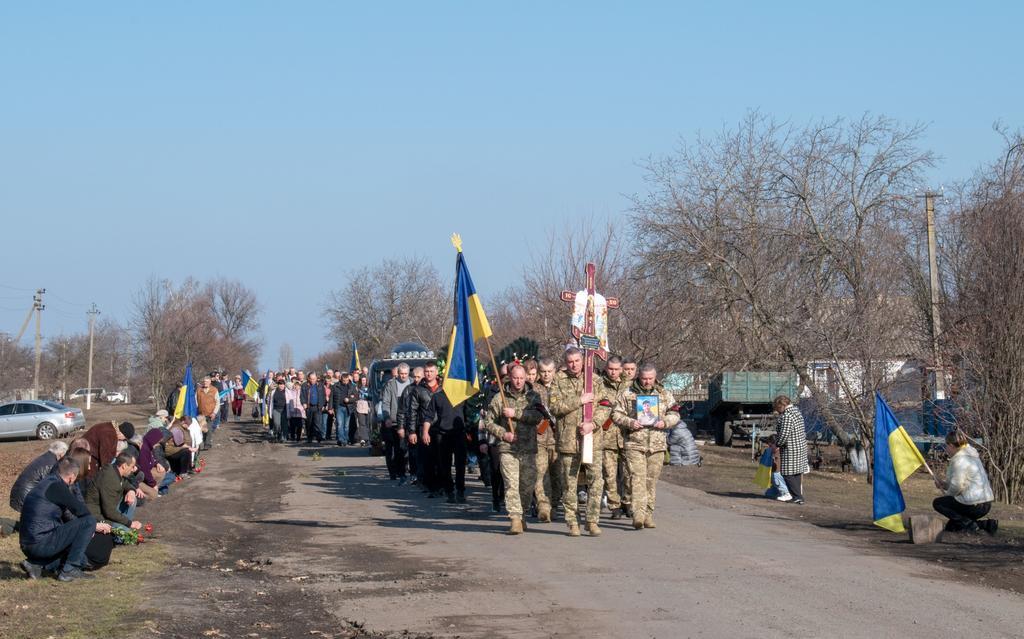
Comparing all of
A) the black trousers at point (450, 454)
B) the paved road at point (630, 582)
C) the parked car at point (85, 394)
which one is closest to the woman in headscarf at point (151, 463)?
the paved road at point (630, 582)

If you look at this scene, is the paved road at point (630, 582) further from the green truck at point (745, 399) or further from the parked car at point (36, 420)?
the parked car at point (36, 420)

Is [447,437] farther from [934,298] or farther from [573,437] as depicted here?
[934,298]

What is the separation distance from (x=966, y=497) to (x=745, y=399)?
22519 mm

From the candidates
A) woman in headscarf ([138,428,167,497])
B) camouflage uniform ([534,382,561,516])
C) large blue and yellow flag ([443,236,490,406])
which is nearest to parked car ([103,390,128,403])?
woman in headscarf ([138,428,167,497])

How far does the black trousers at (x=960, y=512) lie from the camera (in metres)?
14.3

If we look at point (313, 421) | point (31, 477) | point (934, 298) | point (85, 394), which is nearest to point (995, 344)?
point (934, 298)

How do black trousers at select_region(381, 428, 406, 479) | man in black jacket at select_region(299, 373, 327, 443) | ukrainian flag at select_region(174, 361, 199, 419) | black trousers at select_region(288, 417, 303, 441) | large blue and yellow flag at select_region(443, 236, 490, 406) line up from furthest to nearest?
1. black trousers at select_region(288, 417, 303, 441)
2. man in black jacket at select_region(299, 373, 327, 443)
3. ukrainian flag at select_region(174, 361, 199, 419)
4. black trousers at select_region(381, 428, 406, 479)
5. large blue and yellow flag at select_region(443, 236, 490, 406)

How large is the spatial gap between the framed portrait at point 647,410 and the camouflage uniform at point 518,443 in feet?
3.91

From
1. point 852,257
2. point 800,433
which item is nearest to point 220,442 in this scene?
point 852,257

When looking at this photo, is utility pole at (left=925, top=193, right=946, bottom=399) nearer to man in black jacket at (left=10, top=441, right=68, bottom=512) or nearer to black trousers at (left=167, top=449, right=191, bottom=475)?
black trousers at (left=167, top=449, right=191, bottom=475)

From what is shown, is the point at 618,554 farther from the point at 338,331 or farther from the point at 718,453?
the point at 338,331

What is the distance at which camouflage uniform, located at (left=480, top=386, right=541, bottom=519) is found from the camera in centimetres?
1372

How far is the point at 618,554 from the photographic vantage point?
12.2 m

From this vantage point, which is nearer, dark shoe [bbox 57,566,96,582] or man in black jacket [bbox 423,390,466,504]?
dark shoe [bbox 57,566,96,582]
